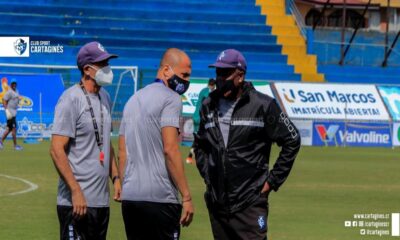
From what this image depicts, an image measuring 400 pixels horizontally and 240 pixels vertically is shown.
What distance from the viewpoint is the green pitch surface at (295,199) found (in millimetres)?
12805

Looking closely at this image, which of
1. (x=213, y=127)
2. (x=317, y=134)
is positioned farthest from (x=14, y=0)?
(x=213, y=127)

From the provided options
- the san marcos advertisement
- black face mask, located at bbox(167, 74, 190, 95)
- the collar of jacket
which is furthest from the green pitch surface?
the san marcos advertisement

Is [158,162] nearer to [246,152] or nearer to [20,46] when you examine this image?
[246,152]

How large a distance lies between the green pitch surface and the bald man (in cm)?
482

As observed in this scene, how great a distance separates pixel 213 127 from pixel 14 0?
1604 inches

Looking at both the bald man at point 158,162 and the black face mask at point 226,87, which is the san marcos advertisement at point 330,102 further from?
the bald man at point 158,162

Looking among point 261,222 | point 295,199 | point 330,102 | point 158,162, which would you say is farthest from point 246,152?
point 330,102

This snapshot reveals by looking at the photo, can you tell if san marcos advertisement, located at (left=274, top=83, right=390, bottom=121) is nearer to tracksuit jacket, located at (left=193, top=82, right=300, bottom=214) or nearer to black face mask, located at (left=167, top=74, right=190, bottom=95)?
tracksuit jacket, located at (left=193, top=82, right=300, bottom=214)

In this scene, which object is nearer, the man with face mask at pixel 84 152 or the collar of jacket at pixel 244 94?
the man with face mask at pixel 84 152

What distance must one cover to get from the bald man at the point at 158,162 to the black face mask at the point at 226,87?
401 mm

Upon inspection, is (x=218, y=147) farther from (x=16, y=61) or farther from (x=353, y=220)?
(x=16, y=61)

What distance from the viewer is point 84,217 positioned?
24.5 ft

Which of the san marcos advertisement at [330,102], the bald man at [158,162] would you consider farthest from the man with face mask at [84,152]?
the san marcos advertisement at [330,102]

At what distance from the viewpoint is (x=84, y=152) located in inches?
295
